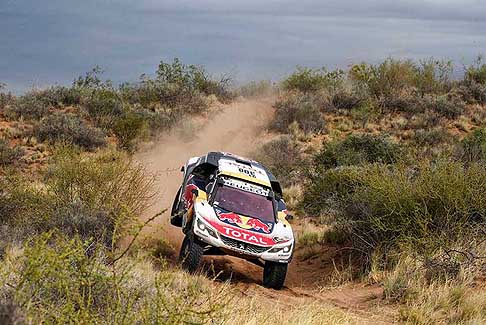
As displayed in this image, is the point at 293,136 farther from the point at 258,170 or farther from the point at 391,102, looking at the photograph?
the point at 258,170

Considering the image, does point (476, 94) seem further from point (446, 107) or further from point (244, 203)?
point (244, 203)

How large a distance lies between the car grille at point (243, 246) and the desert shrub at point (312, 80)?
26.9 metres

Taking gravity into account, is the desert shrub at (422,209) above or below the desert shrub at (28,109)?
above

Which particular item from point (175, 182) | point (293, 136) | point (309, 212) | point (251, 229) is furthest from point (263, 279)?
point (293, 136)

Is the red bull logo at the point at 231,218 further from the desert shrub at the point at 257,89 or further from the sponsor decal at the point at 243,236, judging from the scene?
the desert shrub at the point at 257,89

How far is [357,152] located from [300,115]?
1059 cm

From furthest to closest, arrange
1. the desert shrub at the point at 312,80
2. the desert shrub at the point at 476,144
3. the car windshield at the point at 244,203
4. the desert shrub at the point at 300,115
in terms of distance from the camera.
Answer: the desert shrub at the point at 312,80 < the desert shrub at the point at 300,115 < the desert shrub at the point at 476,144 < the car windshield at the point at 244,203

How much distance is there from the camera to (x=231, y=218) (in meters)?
12.4

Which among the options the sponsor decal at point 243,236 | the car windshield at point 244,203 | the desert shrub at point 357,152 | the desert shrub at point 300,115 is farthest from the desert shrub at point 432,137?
the sponsor decal at point 243,236

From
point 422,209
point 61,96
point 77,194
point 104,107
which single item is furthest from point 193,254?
point 61,96

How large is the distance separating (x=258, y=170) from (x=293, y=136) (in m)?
16.2

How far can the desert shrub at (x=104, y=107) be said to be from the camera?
31094 mm

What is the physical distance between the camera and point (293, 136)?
30516 millimetres

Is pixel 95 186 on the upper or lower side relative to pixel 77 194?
upper
